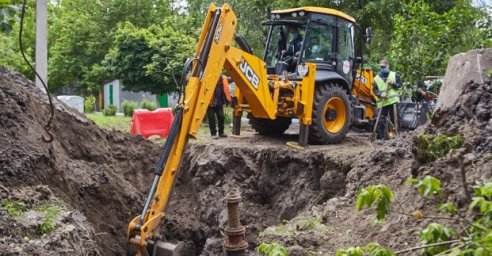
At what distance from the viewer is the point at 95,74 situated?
122ft

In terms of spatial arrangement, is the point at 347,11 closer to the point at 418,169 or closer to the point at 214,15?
the point at 214,15

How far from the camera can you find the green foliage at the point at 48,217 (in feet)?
15.8

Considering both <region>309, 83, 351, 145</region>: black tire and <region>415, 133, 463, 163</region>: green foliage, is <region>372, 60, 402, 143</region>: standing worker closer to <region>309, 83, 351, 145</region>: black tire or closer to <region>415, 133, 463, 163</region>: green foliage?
<region>309, 83, 351, 145</region>: black tire

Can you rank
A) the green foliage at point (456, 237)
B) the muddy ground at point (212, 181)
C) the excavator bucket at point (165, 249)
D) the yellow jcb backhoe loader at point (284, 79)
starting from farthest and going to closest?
the yellow jcb backhoe loader at point (284, 79) → the excavator bucket at point (165, 249) → the muddy ground at point (212, 181) → the green foliage at point (456, 237)

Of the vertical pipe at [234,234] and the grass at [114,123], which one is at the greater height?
the vertical pipe at [234,234]

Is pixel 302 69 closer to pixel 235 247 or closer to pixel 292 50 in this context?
pixel 292 50

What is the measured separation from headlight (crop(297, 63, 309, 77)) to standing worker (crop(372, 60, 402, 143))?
2055 mm

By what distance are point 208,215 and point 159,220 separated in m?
2.94

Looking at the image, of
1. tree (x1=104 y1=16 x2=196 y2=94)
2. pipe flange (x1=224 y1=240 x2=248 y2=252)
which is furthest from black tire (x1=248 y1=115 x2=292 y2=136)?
tree (x1=104 y1=16 x2=196 y2=94)

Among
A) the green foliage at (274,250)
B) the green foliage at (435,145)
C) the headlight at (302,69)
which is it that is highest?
the headlight at (302,69)

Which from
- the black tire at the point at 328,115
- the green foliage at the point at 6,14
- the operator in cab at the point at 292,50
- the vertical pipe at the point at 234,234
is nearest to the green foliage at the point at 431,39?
the black tire at the point at 328,115

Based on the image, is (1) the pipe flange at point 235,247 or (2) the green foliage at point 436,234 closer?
(2) the green foliage at point 436,234

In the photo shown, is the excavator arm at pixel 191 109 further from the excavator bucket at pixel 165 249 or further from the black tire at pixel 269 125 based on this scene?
the black tire at pixel 269 125

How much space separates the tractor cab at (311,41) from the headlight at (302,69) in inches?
9.7
